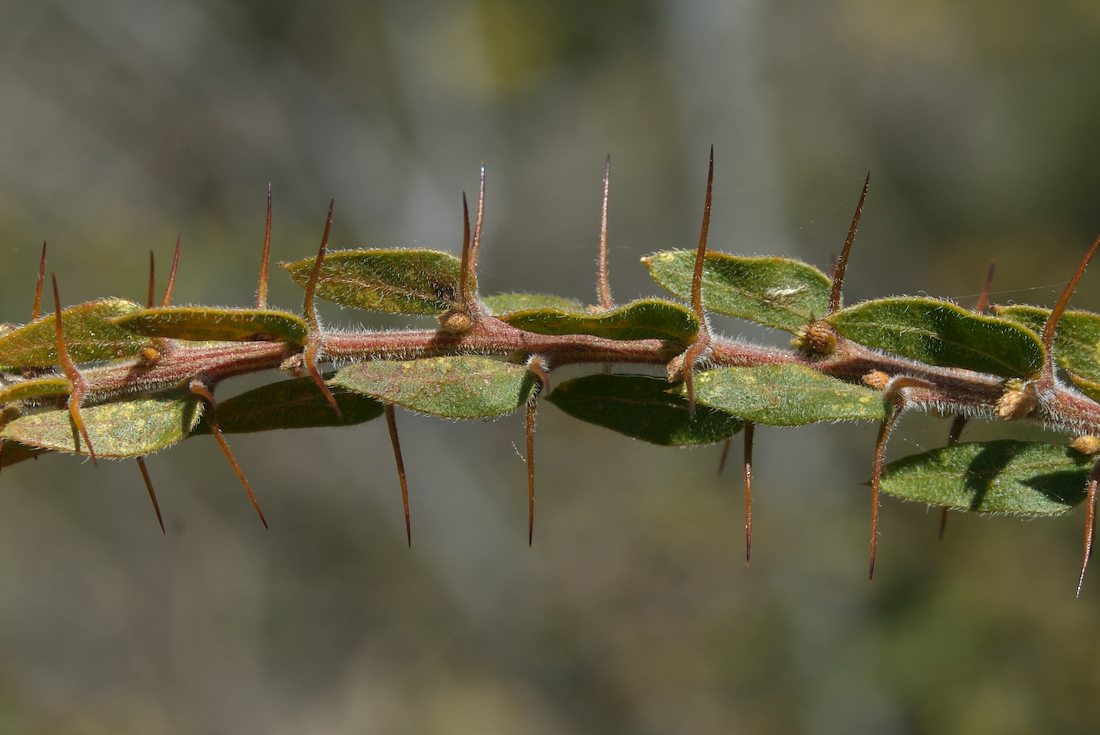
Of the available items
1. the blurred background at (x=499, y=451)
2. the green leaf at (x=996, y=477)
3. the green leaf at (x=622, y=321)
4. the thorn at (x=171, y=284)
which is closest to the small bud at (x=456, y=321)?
the green leaf at (x=622, y=321)

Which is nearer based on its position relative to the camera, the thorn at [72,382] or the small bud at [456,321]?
the thorn at [72,382]

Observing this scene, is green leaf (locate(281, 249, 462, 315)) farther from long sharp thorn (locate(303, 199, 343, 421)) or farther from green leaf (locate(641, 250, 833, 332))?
green leaf (locate(641, 250, 833, 332))

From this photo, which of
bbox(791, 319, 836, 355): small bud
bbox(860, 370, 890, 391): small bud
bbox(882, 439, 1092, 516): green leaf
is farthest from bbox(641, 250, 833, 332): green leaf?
bbox(882, 439, 1092, 516): green leaf

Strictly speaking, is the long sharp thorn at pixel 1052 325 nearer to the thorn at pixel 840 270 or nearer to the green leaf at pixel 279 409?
the thorn at pixel 840 270

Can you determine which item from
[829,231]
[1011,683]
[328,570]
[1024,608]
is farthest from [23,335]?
[829,231]

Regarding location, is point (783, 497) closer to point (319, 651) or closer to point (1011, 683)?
point (1011, 683)
